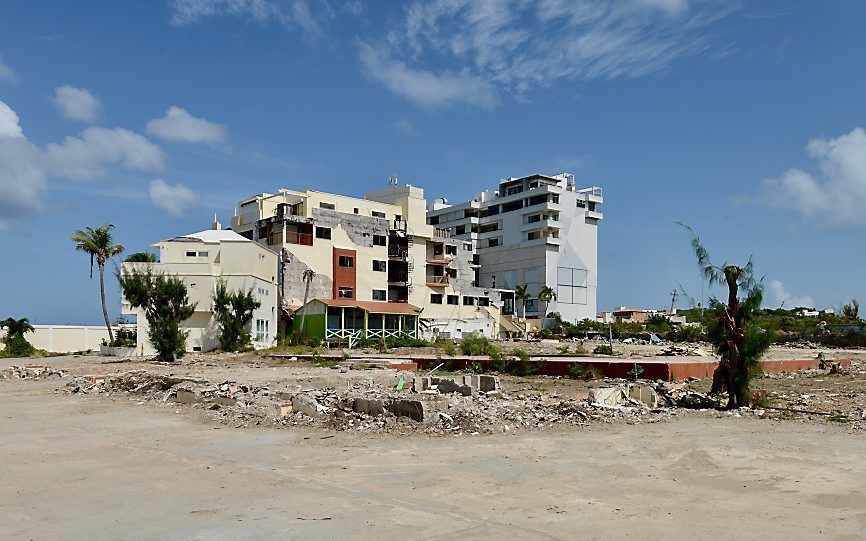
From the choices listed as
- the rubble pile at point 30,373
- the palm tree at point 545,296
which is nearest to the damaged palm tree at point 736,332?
the rubble pile at point 30,373

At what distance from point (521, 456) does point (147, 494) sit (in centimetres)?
545

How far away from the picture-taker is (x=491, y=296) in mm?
80812

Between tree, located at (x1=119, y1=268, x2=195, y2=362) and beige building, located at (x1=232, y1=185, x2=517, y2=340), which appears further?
beige building, located at (x1=232, y1=185, x2=517, y2=340)

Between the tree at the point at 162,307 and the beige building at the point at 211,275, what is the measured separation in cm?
656

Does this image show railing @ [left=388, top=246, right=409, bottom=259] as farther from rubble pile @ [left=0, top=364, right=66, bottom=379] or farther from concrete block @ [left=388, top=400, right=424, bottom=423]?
concrete block @ [left=388, top=400, right=424, bottom=423]

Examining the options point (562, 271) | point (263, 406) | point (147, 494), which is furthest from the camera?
point (562, 271)

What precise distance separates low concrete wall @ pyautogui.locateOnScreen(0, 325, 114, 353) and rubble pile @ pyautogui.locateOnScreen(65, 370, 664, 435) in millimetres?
31584

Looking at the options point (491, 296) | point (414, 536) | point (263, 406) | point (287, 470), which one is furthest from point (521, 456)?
point (491, 296)

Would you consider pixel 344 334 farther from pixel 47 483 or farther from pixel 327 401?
pixel 47 483

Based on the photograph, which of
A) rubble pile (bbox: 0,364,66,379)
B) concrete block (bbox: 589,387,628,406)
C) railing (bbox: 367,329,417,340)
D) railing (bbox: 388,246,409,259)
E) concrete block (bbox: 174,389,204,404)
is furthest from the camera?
railing (bbox: 388,246,409,259)

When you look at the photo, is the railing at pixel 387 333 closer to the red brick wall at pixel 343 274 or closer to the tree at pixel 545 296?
the red brick wall at pixel 343 274

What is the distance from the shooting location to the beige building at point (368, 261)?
5981 centimetres

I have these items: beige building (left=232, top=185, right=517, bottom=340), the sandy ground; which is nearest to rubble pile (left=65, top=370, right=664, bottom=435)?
the sandy ground

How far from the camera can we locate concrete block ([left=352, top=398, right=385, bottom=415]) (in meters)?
13.8
